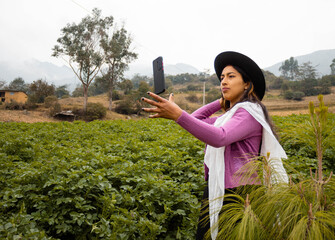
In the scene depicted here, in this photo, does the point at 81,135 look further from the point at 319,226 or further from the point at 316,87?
the point at 316,87

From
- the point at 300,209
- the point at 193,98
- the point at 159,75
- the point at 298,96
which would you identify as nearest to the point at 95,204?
the point at 159,75

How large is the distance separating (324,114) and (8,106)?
32761mm

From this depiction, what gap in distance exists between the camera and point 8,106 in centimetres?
2781

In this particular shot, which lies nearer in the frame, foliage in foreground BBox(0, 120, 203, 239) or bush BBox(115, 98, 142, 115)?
foliage in foreground BBox(0, 120, 203, 239)

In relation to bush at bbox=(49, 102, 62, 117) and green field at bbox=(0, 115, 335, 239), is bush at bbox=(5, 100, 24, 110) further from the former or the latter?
green field at bbox=(0, 115, 335, 239)

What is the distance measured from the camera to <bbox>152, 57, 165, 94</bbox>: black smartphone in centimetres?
156

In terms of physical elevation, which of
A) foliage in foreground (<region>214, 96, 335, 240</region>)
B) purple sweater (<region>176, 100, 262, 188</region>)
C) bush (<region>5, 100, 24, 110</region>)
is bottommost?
foliage in foreground (<region>214, 96, 335, 240</region>)

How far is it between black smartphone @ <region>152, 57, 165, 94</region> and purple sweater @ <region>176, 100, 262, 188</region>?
12.7 inches

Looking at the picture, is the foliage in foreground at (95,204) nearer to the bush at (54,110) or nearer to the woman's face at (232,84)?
the woman's face at (232,84)

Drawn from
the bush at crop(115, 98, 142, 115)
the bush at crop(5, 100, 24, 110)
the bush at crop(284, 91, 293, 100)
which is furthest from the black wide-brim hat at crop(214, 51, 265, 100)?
the bush at crop(284, 91, 293, 100)

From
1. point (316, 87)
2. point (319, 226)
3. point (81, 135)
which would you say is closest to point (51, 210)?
point (319, 226)

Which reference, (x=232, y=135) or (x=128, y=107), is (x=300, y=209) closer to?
(x=232, y=135)

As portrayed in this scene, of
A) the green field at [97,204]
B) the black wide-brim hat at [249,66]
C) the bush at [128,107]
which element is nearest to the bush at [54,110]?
the bush at [128,107]

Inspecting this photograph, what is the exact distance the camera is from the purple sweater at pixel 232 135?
1.29 m
